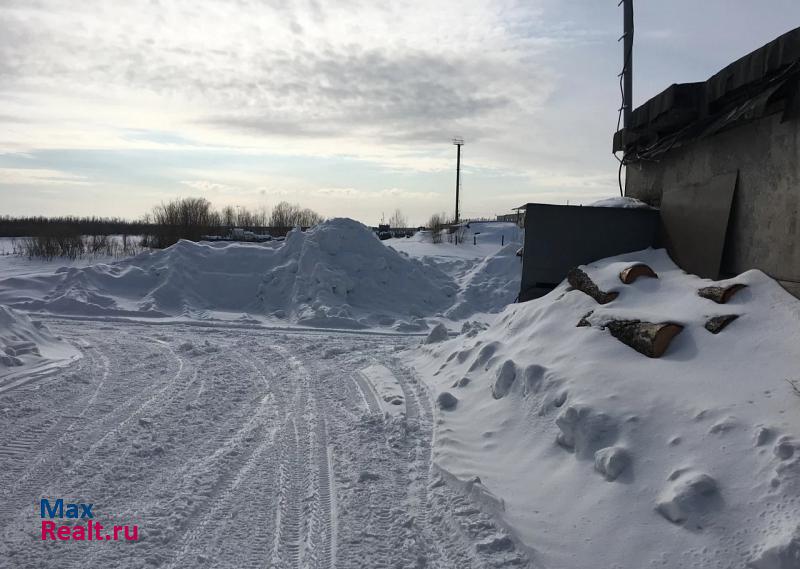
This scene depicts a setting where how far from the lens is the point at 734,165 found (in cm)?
607

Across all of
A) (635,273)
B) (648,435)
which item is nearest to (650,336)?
(648,435)

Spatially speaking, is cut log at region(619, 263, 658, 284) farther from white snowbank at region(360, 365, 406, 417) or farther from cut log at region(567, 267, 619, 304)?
white snowbank at region(360, 365, 406, 417)

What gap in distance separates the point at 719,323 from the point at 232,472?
13.1 feet

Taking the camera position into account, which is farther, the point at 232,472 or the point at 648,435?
the point at 232,472

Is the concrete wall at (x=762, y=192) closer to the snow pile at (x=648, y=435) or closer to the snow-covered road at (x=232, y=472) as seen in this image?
the snow pile at (x=648, y=435)

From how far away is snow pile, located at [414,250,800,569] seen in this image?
3090 mm

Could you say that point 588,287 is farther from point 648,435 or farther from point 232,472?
point 232,472

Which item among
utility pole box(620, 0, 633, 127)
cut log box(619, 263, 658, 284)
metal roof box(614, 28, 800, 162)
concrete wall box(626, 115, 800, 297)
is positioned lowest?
cut log box(619, 263, 658, 284)

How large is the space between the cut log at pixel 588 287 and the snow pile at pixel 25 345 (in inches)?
Answer: 276

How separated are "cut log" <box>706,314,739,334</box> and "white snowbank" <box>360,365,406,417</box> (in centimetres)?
298

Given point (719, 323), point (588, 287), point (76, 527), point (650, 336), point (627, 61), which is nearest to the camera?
point (76, 527)

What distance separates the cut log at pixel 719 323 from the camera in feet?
15.3

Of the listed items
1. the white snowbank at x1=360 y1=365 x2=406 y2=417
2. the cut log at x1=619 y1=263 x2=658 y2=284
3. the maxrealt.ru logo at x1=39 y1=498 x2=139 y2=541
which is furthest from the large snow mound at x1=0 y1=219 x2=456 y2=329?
the maxrealt.ru logo at x1=39 y1=498 x2=139 y2=541

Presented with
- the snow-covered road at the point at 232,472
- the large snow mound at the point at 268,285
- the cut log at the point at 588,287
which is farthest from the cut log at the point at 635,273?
the large snow mound at the point at 268,285
